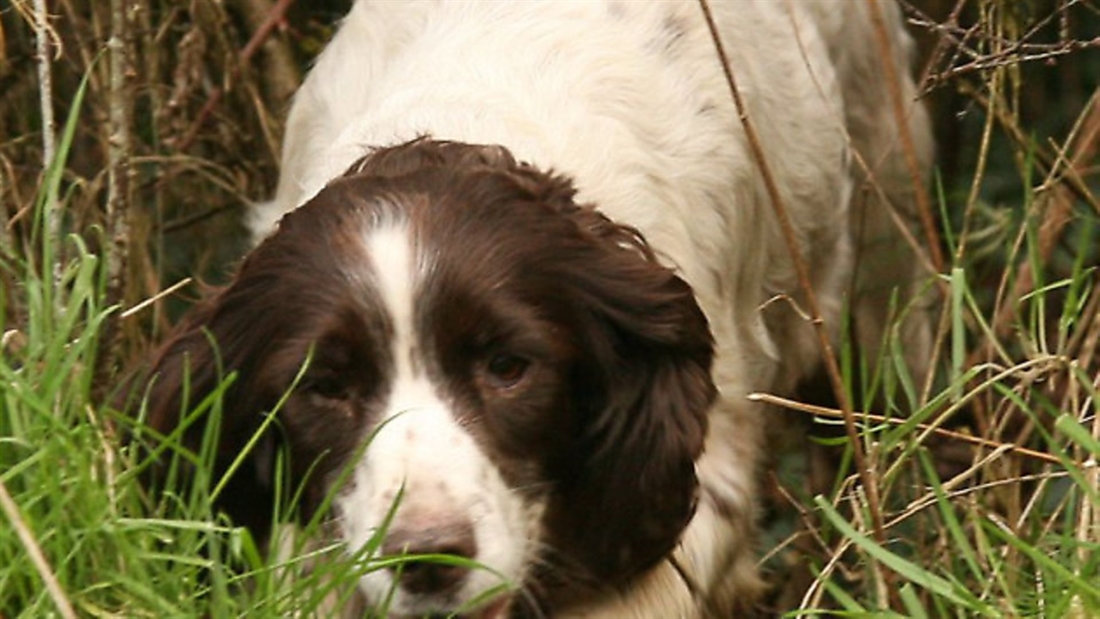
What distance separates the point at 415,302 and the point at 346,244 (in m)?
0.15

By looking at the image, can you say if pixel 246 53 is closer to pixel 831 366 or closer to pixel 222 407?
pixel 222 407

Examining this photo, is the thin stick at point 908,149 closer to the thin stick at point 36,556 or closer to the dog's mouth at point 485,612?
the dog's mouth at point 485,612

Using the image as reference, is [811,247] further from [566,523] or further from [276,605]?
[276,605]

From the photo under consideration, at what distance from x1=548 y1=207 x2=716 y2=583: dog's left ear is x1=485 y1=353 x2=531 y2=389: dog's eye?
0.16 m

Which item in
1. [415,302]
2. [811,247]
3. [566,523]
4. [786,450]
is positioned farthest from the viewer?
[786,450]

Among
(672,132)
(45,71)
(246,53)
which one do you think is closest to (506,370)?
(672,132)

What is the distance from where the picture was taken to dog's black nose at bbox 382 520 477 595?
297 cm

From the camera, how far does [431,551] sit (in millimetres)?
2980

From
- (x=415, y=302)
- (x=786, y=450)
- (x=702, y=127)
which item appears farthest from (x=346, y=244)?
(x=786, y=450)

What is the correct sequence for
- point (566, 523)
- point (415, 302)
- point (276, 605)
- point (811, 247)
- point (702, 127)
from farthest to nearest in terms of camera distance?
1. point (811, 247)
2. point (702, 127)
3. point (566, 523)
4. point (415, 302)
5. point (276, 605)

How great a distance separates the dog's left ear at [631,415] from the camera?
345 cm

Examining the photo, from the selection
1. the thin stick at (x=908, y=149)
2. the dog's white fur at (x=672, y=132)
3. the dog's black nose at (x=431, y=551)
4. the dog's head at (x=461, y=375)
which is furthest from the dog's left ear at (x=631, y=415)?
the thin stick at (x=908, y=149)

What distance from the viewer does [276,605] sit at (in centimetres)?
300

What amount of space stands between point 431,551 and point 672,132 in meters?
1.20
